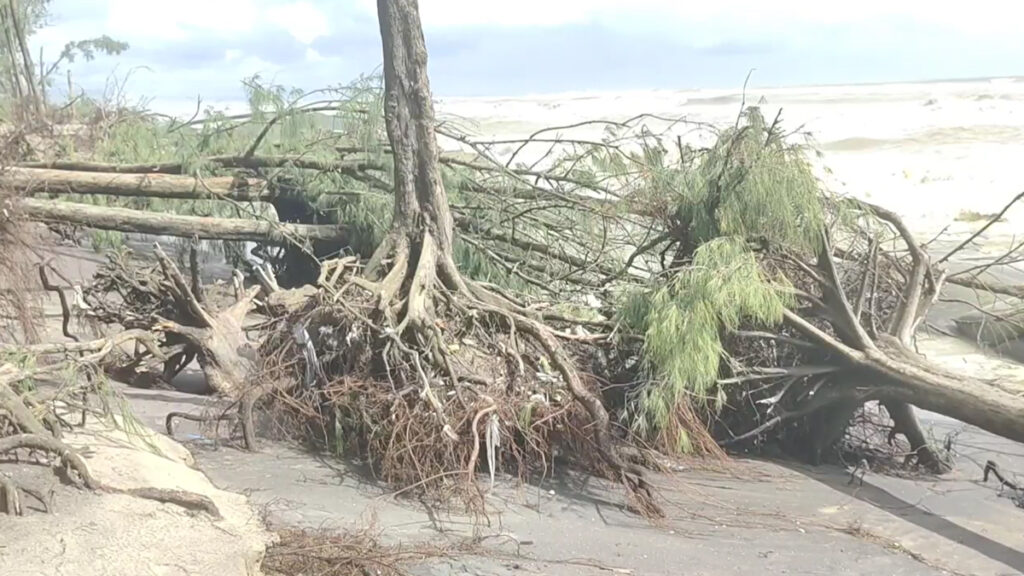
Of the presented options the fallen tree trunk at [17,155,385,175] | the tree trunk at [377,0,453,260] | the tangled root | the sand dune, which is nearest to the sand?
the tangled root

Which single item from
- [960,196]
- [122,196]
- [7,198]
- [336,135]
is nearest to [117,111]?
[122,196]

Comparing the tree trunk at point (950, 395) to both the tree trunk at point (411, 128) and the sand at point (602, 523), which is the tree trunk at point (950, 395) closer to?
the sand at point (602, 523)

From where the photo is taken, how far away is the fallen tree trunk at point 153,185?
9.67 meters

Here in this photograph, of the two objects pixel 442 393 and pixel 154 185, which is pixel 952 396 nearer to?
pixel 442 393

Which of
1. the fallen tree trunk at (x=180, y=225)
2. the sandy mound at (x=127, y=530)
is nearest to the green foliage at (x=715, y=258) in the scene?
the sandy mound at (x=127, y=530)

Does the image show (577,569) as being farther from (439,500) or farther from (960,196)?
(960,196)

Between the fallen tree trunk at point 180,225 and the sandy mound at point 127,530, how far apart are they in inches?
182

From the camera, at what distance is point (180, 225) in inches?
374

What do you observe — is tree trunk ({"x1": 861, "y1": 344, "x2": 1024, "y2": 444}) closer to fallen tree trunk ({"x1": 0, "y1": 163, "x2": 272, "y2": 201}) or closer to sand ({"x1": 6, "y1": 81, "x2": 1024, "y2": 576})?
sand ({"x1": 6, "y1": 81, "x2": 1024, "y2": 576})

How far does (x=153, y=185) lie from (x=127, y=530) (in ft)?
20.9

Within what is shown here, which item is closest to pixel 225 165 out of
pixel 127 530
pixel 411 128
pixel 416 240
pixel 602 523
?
pixel 411 128

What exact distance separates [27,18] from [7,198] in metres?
17.6

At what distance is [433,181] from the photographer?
7277 mm

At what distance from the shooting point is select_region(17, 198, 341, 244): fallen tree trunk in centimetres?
909
